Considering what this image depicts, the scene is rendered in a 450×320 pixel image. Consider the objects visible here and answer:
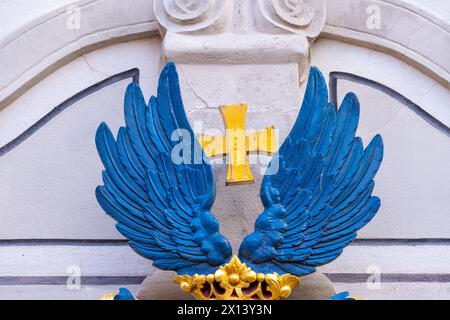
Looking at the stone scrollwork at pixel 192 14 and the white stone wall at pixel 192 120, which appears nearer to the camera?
the white stone wall at pixel 192 120

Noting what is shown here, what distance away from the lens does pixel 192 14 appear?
3.83 m

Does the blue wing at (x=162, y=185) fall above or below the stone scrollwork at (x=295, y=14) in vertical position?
below

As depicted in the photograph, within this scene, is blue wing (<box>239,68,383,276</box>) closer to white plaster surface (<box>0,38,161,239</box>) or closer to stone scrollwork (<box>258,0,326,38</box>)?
stone scrollwork (<box>258,0,326,38</box>)

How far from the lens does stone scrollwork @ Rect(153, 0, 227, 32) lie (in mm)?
3822

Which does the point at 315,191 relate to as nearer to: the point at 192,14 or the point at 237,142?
the point at 237,142

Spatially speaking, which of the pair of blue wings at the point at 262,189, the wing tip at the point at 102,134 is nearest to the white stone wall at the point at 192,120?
the pair of blue wings at the point at 262,189

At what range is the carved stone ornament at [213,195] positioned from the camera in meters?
3.43

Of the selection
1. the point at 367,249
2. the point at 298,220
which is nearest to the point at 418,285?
the point at 367,249

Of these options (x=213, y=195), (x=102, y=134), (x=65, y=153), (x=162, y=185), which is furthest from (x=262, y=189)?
(x=65, y=153)

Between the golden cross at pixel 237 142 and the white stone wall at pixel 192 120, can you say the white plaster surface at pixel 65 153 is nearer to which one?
the white stone wall at pixel 192 120

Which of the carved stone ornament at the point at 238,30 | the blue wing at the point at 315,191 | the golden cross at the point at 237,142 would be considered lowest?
the blue wing at the point at 315,191

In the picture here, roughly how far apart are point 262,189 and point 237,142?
21 centimetres

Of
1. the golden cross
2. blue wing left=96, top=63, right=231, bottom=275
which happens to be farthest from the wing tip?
the golden cross

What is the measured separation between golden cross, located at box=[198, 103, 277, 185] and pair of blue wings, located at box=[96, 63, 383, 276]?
113 millimetres
